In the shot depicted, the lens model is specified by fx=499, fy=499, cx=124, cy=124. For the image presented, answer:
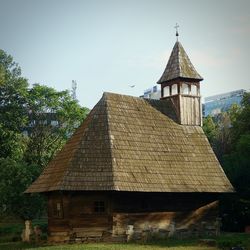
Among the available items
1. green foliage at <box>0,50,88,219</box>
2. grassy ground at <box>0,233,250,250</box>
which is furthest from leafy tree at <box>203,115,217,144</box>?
grassy ground at <box>0,233,250,250</box>

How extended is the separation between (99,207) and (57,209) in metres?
2.40

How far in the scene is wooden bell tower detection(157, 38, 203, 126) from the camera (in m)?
33.4

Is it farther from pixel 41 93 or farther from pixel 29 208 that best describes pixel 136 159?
pixel 41 93

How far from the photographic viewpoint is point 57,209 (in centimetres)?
2714

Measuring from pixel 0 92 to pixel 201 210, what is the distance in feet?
97.7

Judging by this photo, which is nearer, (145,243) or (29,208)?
(145,243)

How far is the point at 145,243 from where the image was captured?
25.2m

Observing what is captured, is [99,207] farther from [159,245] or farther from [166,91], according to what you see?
[166,91]

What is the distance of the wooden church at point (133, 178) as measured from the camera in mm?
26078

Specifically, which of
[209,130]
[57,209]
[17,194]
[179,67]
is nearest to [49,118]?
[17,194]

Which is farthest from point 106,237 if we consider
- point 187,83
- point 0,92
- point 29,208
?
point 0,92

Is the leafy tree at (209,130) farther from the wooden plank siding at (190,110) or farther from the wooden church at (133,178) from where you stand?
the wooden church at (133,178)

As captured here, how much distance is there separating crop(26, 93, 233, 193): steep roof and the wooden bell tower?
86 cm

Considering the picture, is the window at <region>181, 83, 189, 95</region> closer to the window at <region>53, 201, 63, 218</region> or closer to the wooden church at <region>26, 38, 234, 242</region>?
the wooden church at <region>26, 38, 234, 242</region>
